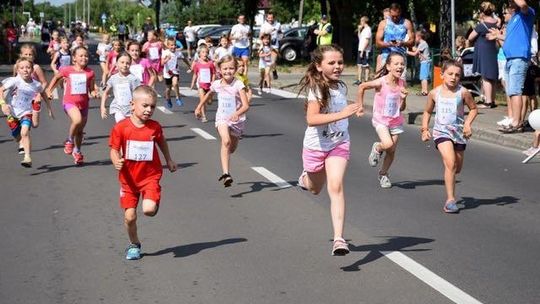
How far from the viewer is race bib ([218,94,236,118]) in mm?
12109

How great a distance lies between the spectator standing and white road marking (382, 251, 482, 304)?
1166cm

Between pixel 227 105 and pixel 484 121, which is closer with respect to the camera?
pixel 227 105

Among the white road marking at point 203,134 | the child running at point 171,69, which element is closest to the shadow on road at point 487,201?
the white road marking at point 203,134

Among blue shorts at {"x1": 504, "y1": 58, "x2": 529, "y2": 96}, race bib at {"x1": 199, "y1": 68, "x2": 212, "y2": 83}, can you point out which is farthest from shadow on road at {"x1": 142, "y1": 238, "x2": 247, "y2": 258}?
race bib at {"x1": 199, "y1": 68, "x2": 212, "y2": 83}

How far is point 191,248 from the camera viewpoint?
8.43m

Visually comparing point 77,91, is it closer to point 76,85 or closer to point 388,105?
point 76,85

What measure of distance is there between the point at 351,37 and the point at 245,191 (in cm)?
3272

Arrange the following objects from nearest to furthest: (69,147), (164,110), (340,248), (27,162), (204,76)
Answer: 1. (340,248)
2. (27,162)
3. (69,147)
4. (204,76)
5. (164,110)

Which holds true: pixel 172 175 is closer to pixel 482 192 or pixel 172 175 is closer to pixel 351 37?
pixel 482 192

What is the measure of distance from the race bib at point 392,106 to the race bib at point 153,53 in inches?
584

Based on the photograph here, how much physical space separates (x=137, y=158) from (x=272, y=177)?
4.53 meters

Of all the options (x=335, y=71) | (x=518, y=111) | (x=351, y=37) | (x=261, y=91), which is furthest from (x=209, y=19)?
(x=335, y=71)

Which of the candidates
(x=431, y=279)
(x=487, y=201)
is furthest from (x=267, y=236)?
(x=487, y=201)

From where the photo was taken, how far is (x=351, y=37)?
1715 inches
